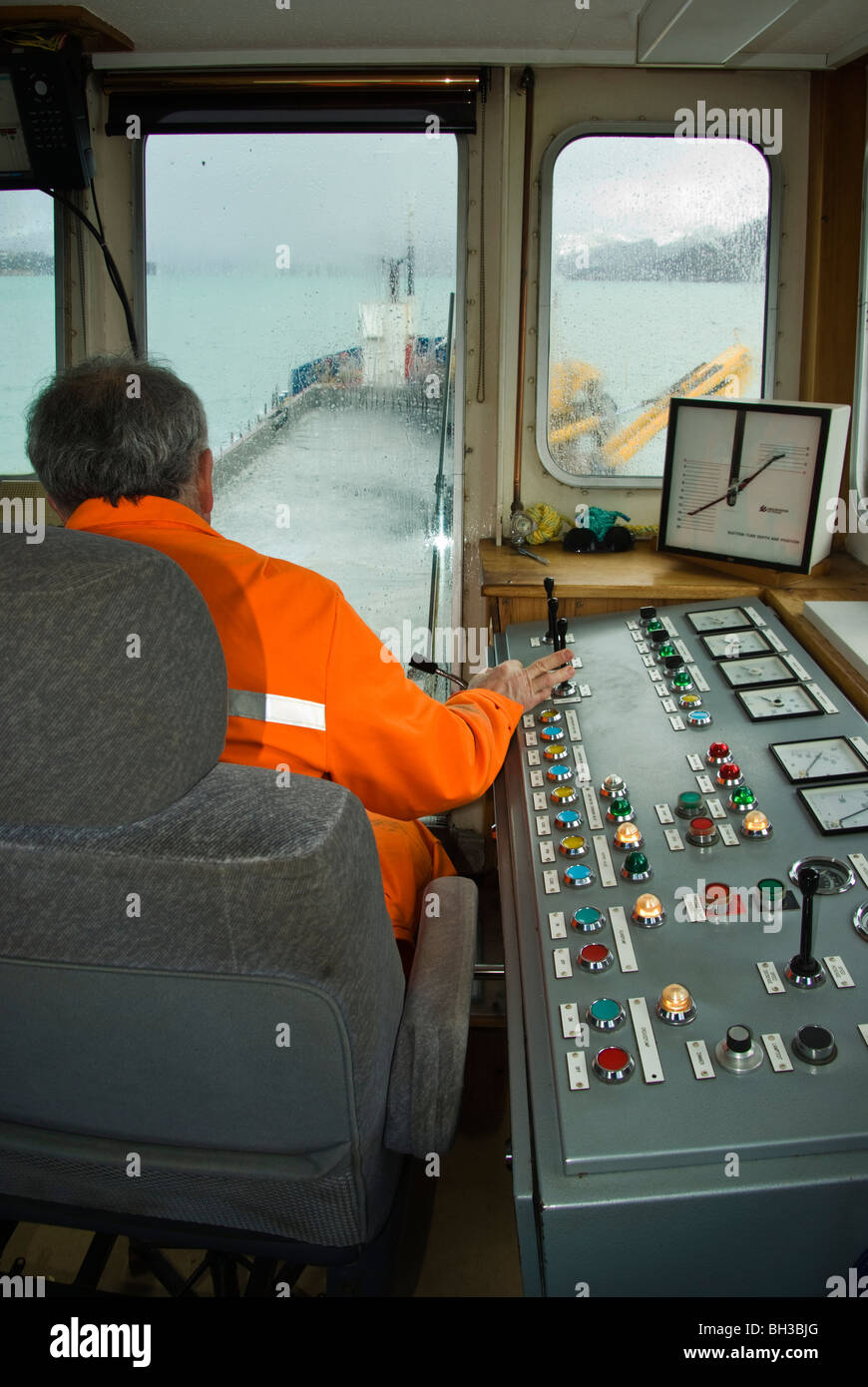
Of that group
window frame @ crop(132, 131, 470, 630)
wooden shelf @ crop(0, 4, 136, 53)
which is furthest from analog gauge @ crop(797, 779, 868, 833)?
wooden shelf @ crop(0, 4, 136, 53)

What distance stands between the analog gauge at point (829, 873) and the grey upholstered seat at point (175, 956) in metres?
0.44

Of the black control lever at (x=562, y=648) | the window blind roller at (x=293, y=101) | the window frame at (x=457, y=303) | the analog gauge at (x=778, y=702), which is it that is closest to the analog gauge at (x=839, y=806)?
the analog gauge at (x=778, y=702)

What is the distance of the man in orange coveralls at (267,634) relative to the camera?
1.45 m

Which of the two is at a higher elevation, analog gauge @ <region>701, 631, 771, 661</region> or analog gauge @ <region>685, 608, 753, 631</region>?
analog gauge @ <region>685, 608, 753, 631</region>

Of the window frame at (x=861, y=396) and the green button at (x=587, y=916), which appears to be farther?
the window frame at (x=861, y=396)

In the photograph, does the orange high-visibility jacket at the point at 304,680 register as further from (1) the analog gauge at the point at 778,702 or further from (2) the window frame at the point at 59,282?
(2) the window frame at the point at 59,282

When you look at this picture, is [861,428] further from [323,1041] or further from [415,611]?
[323,1041]

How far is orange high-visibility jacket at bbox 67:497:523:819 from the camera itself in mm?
1441

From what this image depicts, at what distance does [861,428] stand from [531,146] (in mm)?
1067

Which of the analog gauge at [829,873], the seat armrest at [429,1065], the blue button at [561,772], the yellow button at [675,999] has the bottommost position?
the seat armrest at [429,1065]

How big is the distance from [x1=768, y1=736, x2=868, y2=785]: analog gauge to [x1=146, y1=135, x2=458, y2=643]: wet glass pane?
159 cm

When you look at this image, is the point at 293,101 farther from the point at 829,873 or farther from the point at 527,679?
the point at 829,873

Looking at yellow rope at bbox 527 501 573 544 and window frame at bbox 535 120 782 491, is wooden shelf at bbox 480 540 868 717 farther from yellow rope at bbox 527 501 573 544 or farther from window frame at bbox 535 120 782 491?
window frame at bbox 535 120 782 491

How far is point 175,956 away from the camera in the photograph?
3.26 feet
